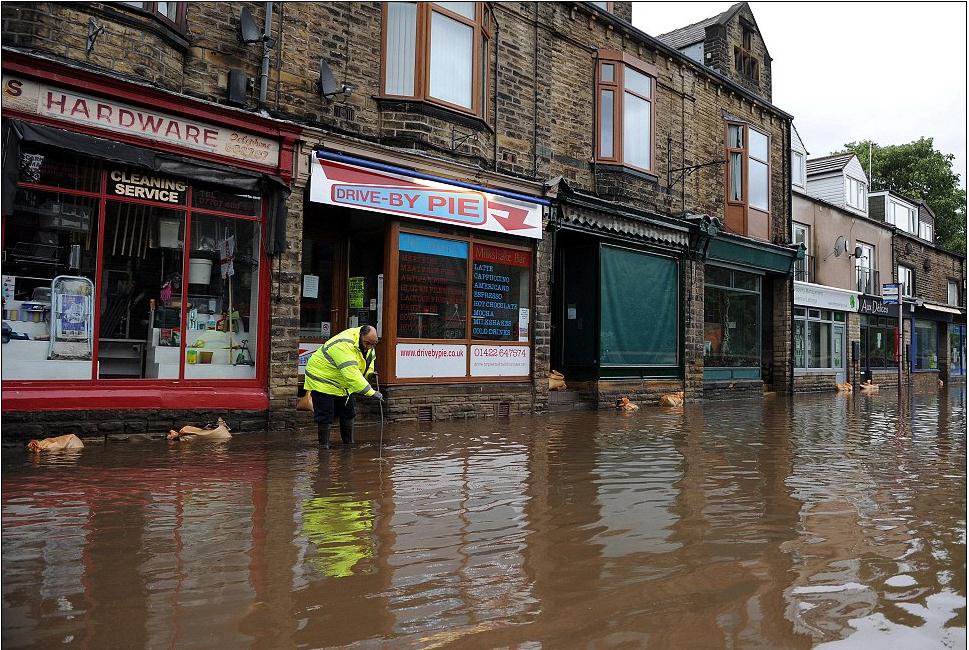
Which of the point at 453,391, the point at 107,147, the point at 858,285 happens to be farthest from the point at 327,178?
the point at 858,285

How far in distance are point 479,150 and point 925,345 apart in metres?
28.8

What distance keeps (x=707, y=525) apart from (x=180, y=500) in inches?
149

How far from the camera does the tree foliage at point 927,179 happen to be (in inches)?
1692

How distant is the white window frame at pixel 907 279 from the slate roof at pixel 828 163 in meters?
4.96

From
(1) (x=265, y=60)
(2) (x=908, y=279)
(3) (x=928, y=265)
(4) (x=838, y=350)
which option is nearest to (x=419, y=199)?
(1) (x=265, y=60)

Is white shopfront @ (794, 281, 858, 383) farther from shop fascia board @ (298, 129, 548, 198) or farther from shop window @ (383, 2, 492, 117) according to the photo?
shop window @ (383, 2, 492, 117)

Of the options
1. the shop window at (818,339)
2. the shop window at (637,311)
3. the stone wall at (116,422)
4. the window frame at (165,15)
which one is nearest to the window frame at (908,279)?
the shop window at (818,339)

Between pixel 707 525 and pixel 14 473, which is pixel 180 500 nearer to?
pixel 14 473

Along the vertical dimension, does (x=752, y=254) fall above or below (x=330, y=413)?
above

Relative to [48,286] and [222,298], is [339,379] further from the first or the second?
[48,286]

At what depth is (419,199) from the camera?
451 inches

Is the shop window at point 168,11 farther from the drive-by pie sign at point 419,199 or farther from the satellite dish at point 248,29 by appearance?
the drive-by pie sign at point 419,199

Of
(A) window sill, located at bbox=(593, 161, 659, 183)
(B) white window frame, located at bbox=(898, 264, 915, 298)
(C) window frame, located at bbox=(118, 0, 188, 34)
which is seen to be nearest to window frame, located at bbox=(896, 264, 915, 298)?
(B) white window frame, located at bbox=(898, 264, 915, 298)

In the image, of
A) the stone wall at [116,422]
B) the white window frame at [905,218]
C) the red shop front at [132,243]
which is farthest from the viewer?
the white window frame at [905,218]
